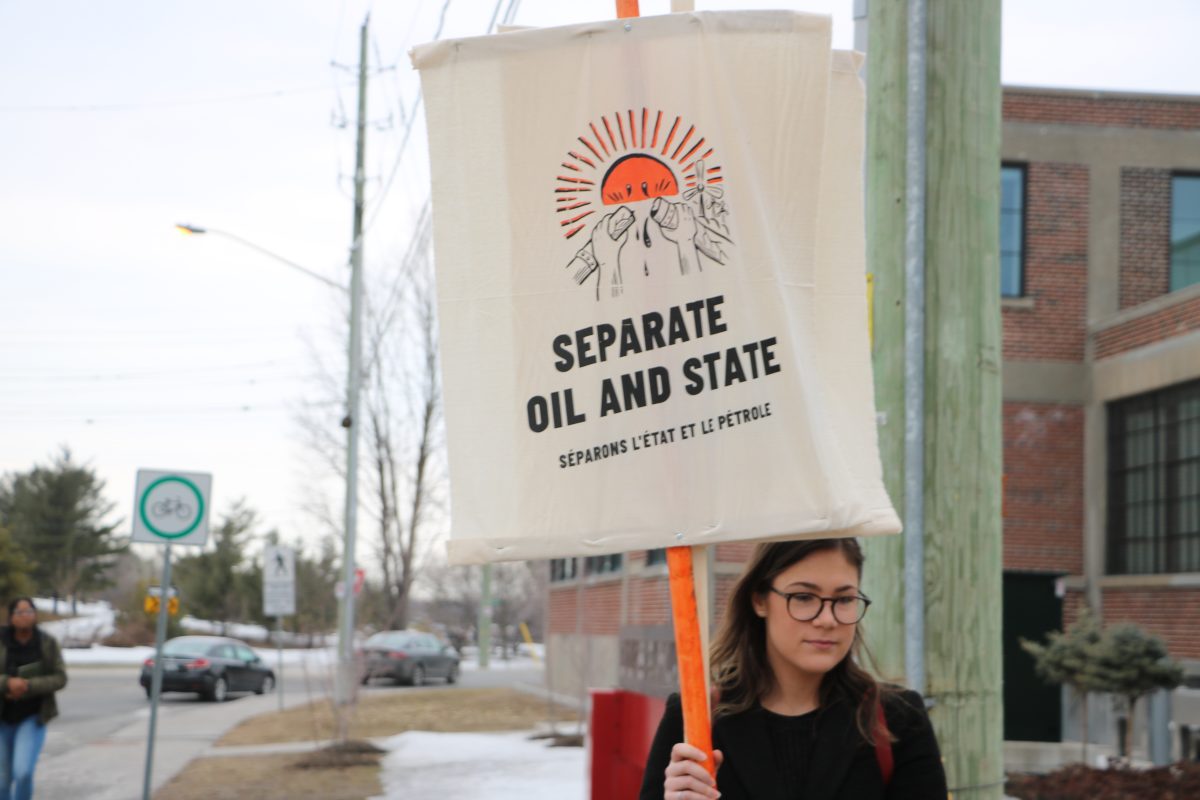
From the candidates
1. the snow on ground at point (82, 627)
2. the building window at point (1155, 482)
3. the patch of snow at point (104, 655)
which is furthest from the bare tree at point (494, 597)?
the building window at point (1155, 482)

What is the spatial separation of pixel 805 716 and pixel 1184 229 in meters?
20.8

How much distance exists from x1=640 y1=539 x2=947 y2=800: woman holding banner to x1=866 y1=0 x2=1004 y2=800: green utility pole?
5.03 ft

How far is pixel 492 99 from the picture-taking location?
3191mm

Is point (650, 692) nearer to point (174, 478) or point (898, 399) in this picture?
point (898, 399)

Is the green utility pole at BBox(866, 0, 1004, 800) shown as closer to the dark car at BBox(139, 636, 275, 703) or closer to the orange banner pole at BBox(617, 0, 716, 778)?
the orange banner pole at BBox(617, 0, 716, 778)

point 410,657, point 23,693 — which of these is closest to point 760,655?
point 23,693

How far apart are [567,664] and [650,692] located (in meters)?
24.6

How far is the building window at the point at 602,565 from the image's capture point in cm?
2708

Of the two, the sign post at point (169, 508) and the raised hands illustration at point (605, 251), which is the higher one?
the raised hands illustration at point (605, 251)

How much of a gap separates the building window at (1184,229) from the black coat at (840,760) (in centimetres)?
2051

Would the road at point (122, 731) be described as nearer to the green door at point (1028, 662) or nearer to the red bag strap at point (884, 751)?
the green door at point (1028, 662)

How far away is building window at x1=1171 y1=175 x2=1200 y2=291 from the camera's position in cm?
2162

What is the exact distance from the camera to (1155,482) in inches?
784

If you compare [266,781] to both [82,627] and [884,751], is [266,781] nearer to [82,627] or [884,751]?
[884,751]
